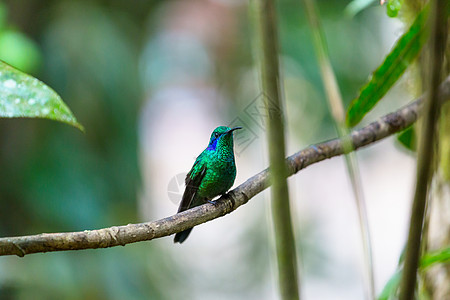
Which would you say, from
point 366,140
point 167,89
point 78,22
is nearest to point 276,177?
point 366,140

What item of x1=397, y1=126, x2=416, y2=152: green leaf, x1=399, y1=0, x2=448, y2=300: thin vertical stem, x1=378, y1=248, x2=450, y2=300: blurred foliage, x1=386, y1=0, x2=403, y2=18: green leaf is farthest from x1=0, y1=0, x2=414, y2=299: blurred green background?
x1=399, y1=0, x2=448, y2=300: thin vertical stem

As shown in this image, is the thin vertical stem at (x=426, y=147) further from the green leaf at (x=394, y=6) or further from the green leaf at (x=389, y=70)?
the green leaf at (x=389, y=70)

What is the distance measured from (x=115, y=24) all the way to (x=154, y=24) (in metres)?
0.89

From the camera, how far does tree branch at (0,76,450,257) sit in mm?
963

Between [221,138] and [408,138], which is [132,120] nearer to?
[221,138]

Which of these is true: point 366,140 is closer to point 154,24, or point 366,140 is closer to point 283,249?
point 283,249

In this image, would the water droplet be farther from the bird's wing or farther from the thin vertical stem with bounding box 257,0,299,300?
the bird's wing

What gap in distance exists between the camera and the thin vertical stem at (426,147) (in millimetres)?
475

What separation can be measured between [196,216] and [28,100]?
0.44m

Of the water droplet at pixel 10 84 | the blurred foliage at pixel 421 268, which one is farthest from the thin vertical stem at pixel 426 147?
the water droplet at pixel 10 84

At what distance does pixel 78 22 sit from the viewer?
4.75m

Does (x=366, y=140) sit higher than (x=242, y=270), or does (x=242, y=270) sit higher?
(x=366, y=140)

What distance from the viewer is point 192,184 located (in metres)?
1.87

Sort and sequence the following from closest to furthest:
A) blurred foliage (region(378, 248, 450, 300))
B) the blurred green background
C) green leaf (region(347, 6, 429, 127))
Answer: blurred foliage (region(378, 248, 450, 300)), green leaf (region(347, 6, 429, 127)), the blurred green background
